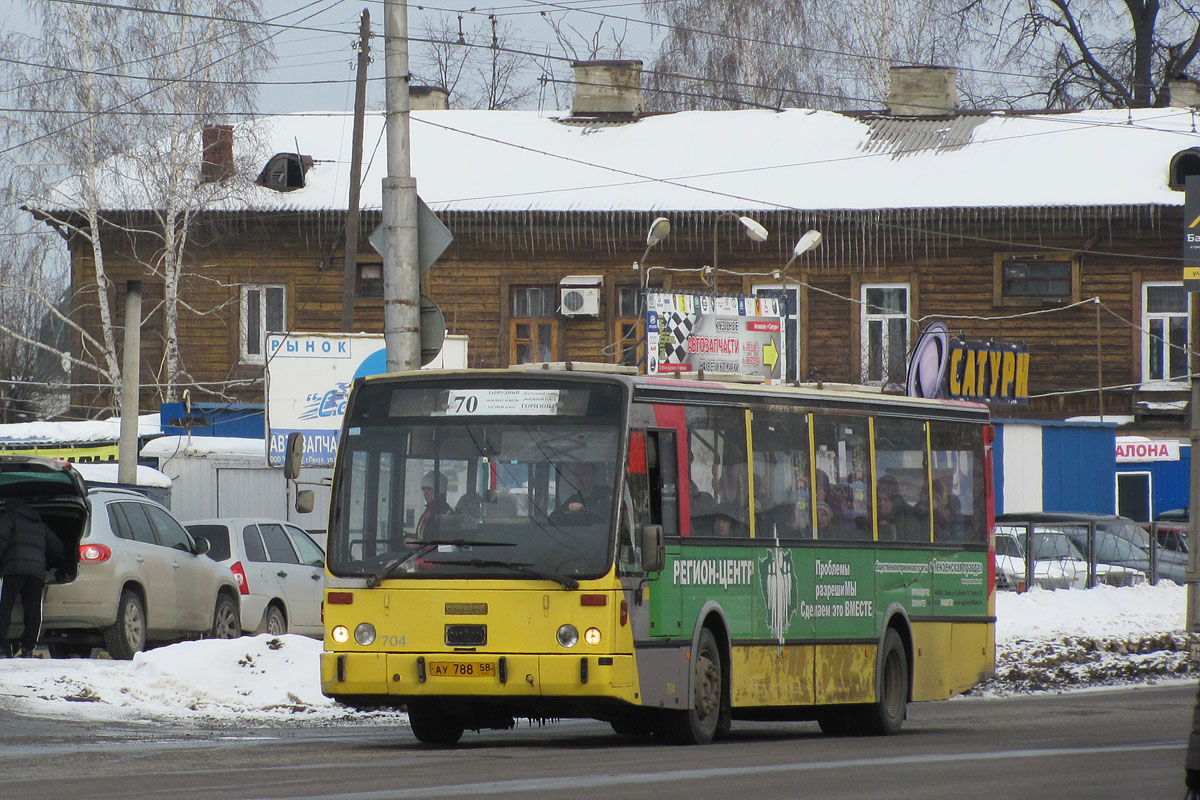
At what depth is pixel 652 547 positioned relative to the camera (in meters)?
11.8

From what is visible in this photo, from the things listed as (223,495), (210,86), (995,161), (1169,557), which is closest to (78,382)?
(210,86)

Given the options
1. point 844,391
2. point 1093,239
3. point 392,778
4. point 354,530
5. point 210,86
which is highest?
point 210,86

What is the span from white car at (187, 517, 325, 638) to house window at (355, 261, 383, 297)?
1925cm

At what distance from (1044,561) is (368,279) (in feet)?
61.7

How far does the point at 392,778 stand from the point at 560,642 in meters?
2.20

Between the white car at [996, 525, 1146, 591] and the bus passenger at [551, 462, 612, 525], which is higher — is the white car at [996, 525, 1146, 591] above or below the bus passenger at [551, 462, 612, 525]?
below

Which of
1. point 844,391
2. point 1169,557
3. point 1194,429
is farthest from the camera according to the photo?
point 1169,557

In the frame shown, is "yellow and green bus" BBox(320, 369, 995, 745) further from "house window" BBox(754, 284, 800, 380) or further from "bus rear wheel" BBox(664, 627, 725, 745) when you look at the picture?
"house window" BBox(754, 284, 800, 380)

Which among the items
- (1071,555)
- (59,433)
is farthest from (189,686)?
(59,433)

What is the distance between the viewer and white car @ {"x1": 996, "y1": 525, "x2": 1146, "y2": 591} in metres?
27.2

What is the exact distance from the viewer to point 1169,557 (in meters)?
29.2

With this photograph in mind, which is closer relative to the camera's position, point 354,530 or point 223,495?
point 354,530

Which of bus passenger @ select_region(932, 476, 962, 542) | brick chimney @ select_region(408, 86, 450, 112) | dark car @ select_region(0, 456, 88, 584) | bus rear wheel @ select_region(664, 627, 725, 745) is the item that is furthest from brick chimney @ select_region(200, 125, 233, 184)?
bus rear wheel @ select_region(664, 627, 725, 745)

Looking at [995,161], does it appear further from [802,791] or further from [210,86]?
[802,791]
